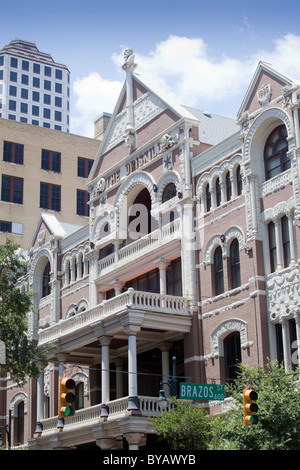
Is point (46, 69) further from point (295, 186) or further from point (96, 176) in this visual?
point (295, 186)

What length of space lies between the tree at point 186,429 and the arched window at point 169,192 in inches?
502

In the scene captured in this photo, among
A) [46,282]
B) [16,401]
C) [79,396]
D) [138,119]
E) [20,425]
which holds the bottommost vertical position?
[20,425]

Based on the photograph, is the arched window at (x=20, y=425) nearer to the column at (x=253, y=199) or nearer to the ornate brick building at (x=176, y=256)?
the ornate brick building at (x=176, y=256)

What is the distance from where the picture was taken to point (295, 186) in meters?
33.6

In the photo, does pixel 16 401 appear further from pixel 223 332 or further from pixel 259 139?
pixel 259 139

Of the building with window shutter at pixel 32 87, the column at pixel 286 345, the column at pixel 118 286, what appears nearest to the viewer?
the column at pixel 286 345

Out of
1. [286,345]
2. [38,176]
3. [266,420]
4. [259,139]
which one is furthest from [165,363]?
[38,176]

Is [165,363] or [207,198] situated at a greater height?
[207,198]

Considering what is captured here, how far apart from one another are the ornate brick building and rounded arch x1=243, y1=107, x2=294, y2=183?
0.17 ft

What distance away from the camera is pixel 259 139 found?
36375 mm

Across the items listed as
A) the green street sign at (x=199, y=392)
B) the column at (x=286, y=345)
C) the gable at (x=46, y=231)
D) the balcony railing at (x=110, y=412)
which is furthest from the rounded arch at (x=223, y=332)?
the gable at (x=46, y=231)

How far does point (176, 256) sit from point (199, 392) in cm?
1245

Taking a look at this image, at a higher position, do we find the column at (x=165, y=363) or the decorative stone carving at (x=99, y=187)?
the decorative stone carving at (x=99, y=187)

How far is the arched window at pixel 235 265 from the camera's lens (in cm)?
3684
